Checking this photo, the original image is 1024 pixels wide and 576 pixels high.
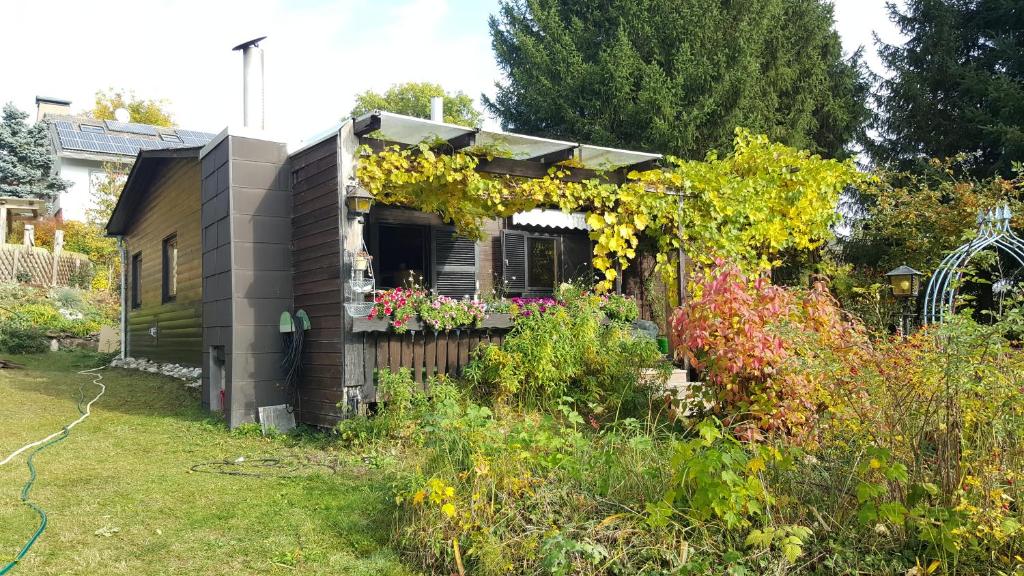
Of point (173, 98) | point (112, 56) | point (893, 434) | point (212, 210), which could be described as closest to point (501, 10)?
point (212, 210)


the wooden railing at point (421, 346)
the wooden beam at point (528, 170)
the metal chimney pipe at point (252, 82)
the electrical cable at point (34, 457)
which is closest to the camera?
the electrical cable at point (34, 457)

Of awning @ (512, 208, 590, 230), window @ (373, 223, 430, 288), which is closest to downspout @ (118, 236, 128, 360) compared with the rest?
window @ (373, 223, 430, 288)

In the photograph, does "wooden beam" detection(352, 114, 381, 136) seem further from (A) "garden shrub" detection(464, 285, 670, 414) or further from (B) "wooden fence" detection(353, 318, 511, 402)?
(A) "garden shrub" detection(464, 285, 670, 414)

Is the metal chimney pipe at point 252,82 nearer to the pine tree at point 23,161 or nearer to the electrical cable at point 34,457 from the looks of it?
the electrical cable at point 34,457

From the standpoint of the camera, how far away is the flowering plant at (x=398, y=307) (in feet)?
23.7

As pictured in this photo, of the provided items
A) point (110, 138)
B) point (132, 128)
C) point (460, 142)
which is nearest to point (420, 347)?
point (460, 142)

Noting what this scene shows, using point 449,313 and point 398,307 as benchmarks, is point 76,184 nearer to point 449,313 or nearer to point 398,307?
point 398,307

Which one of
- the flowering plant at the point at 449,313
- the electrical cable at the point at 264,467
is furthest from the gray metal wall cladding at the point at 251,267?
the flowering plant at the point at 449,313

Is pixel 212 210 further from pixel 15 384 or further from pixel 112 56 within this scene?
pixel 112 56

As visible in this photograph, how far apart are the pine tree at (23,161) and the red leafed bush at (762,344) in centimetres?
2723

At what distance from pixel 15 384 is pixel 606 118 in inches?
457

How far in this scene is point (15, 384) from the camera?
10156mm

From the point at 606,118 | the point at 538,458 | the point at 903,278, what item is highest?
the point at 606,118

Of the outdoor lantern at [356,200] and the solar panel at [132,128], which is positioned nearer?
the outdoor lantern at [356,200]
